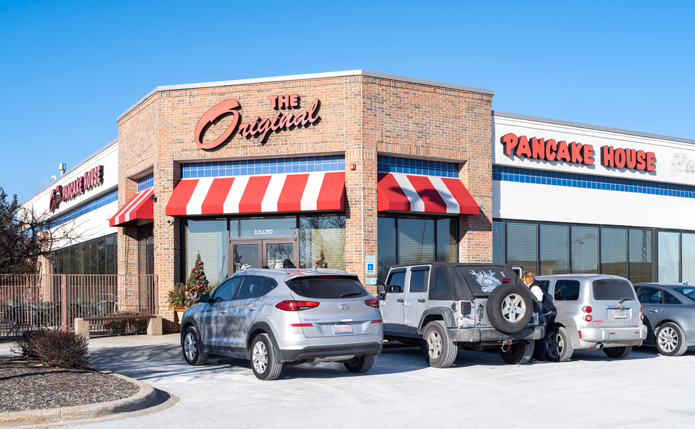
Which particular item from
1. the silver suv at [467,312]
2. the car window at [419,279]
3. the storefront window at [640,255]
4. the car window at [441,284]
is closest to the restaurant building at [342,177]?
the storefront window at [640,255]

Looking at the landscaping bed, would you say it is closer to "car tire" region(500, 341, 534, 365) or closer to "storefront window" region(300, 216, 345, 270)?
"car tire" region(500, 341, 534, 365)

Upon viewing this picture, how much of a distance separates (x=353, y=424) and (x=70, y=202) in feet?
89.7

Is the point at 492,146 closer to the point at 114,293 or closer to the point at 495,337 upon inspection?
the point at 495,337

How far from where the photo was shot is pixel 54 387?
8930 millimetres

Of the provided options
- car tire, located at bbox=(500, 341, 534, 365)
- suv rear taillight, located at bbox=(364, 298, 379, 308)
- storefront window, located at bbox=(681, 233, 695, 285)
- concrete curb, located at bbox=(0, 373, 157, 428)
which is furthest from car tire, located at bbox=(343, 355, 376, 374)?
storefront window, located at bbox=(681, 233, 695, 285)

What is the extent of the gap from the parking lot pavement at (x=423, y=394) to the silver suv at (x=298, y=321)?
1.35 ft

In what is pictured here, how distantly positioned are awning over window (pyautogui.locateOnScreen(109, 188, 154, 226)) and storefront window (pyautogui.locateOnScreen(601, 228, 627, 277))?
50.8 feet

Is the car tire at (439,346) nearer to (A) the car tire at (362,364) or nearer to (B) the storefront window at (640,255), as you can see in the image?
(A) the car tire at (362,364)

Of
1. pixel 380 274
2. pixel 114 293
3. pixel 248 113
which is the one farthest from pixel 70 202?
pixel 380 274

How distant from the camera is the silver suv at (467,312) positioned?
1173 centimetres

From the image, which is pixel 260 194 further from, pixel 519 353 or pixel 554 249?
pixel 554 249

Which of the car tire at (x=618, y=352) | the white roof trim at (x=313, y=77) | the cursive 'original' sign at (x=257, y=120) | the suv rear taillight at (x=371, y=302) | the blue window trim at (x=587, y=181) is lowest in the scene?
the car tire at (x=618, y=352)

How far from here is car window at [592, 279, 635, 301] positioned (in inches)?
516

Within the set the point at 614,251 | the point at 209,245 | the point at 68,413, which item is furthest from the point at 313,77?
the point at 68,413
